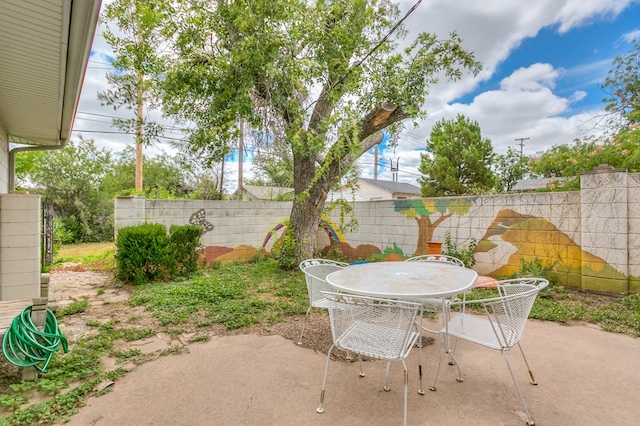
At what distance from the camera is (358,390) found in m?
2.10

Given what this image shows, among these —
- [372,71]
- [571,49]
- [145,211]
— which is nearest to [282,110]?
[372,71]

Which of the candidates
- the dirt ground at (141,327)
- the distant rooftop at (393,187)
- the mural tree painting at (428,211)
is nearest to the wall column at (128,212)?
the dirt ground at (141,327)

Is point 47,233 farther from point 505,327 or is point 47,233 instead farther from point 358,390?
point 505,327

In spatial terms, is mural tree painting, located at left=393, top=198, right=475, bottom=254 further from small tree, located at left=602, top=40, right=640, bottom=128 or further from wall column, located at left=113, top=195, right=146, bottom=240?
wall column, located at left=113, top=195, right=146, bottom=240

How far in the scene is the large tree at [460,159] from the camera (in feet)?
43.9

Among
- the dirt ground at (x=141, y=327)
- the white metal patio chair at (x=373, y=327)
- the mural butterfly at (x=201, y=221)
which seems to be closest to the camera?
the white metal patio chair at (x=373, y=327)

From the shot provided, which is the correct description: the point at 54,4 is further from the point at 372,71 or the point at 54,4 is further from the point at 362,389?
the point at 372,71

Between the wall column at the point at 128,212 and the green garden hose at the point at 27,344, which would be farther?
the wall column at the point at 128,212

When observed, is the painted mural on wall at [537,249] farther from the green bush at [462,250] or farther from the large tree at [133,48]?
the large tree at [133,48]

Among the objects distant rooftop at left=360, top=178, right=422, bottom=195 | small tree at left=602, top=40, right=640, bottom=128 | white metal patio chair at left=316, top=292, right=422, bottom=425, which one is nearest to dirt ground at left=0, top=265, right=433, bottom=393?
white metal patio chair at left=316, top=292, right=422, bottom=425

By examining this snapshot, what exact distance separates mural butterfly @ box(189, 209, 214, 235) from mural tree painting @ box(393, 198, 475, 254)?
160 inches

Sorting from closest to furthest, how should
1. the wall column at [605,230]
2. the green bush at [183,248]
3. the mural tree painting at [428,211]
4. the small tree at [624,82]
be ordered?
the wall column at [605,230], the green bush at [183,248], the mural tree painting at [428,211], the small tree at [624,82]

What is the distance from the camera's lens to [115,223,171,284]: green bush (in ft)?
15.3

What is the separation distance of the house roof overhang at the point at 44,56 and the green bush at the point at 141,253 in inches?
70.2
